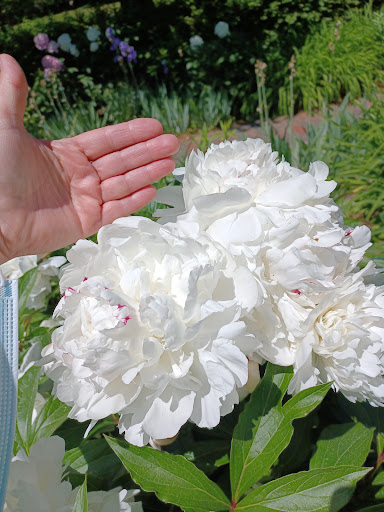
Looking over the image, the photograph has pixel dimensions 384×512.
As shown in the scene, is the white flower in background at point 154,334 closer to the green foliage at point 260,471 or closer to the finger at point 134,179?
the green foliage at point 260,471

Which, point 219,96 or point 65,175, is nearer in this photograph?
point 65,175

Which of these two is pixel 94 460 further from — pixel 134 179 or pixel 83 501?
pixel 134 179

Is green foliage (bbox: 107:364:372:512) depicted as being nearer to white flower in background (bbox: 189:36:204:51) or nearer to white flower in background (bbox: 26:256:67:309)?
white flower in background (bbox: 26:256:67:309)

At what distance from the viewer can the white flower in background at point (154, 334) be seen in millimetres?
593

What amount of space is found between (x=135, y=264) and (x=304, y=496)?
1.21ft

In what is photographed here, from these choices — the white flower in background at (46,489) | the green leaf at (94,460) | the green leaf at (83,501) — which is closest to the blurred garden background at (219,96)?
the green leaf at (94,460)

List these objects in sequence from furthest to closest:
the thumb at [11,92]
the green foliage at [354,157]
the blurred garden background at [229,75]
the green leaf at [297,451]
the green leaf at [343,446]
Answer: the blurred garden background at [229,75]
the green foliage at [354,157]
the thumb at [11,92]
the green leaf at [297,451]
the green leaf at [343,446]

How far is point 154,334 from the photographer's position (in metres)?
0.62

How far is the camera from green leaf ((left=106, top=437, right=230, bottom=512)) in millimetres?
662

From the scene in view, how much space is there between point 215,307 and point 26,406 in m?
0.48

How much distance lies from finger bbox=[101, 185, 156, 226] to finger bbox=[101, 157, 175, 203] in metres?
0.02

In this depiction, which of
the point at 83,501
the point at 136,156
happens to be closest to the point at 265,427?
the point at 83,501

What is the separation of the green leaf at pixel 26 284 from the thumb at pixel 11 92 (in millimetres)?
384

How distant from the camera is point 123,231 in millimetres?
677
